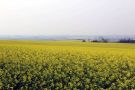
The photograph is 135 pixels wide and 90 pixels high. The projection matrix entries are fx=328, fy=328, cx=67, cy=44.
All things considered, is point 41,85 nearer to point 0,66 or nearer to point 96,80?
point 96,80

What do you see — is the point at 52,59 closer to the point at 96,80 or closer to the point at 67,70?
the point at 67,70

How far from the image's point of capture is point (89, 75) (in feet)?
44.2

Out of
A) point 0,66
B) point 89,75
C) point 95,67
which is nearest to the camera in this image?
point 89,75

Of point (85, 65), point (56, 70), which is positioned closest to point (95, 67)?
point (85, 65)

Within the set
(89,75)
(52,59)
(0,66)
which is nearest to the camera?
(89,75)

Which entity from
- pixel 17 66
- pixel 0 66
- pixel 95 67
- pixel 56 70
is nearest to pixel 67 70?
pixel 56 70

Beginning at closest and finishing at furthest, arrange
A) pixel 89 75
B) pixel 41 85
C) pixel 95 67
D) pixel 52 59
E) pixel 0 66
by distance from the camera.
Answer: pixel 41 85 → pixel 89 75 → pixel 95 67 → pixel 0 66 → pixel 52 59

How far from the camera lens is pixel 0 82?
41.2 ft

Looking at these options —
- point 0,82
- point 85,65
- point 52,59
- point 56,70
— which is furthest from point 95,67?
point 0,82

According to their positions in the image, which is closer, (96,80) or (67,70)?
(96,80)

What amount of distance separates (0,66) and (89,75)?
482 centimetres

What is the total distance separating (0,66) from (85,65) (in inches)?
162

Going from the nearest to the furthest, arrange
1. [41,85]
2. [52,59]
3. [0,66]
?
[41,85]
[0,66]
[52,59]

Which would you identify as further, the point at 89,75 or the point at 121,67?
the point at 121,67
